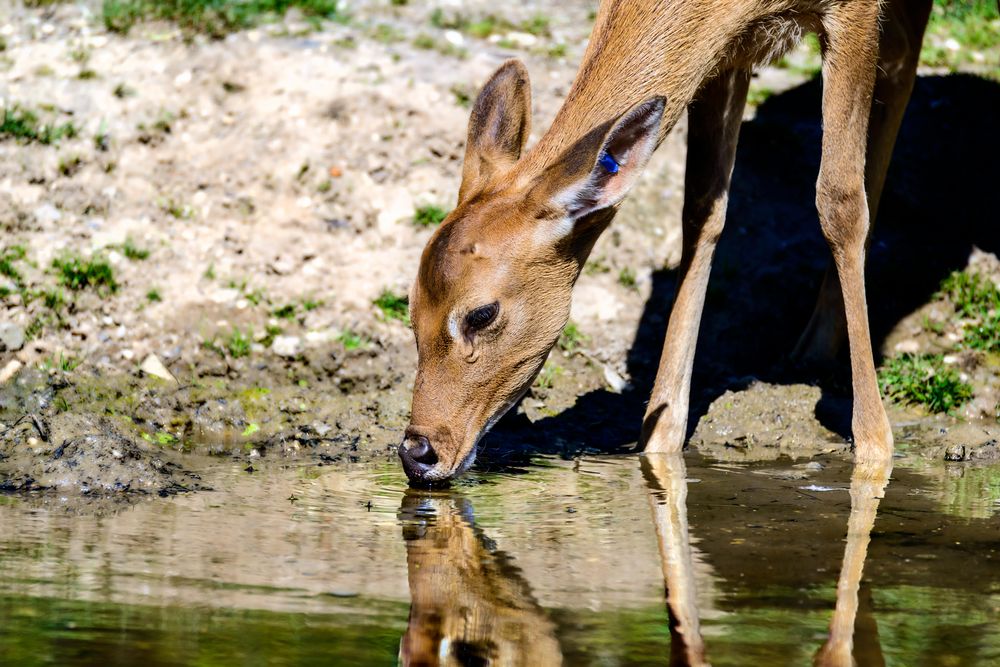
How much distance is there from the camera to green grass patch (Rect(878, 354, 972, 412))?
720cm

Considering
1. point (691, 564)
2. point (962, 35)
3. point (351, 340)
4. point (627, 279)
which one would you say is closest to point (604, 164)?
point (691, 564)

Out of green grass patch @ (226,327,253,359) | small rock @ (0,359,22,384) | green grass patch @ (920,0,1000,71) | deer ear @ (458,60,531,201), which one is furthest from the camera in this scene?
green grass patch @ (920,0,1000,71)

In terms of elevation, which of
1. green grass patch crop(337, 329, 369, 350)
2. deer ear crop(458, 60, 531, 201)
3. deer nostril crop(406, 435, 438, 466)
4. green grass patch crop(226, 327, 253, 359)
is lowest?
deer nostril crop(406, 435, 438, 466)

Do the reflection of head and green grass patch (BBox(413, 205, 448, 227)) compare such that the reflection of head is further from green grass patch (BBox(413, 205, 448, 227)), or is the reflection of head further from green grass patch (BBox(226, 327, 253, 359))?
green grass patch (BBox(413, 205, 448, 227))

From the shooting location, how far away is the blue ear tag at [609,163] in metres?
5.60

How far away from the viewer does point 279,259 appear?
820 centimetres

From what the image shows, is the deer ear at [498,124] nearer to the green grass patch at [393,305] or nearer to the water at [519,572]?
the water at [519,572]

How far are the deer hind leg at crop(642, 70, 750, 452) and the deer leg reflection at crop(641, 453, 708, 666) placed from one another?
302 millimetres

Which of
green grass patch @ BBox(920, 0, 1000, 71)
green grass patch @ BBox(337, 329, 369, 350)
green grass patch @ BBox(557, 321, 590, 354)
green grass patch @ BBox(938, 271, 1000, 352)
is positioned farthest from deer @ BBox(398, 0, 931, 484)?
green grass patch @ BBox(920, 0, 1000, 71)

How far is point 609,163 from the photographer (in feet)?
18.4

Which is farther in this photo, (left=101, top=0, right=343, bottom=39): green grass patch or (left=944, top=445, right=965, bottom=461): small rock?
(left=101, top=0, right=343, bottom=39): green grass patch

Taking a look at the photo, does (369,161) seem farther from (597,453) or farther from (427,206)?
(597,453)

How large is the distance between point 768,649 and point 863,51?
3615 millimetres

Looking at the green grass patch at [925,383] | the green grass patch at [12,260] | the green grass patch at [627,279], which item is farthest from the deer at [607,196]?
the green grass patch at [12,260]
